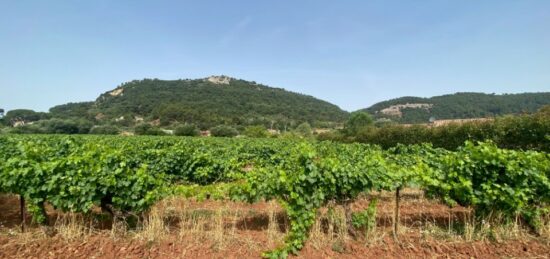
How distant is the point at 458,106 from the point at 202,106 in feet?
221

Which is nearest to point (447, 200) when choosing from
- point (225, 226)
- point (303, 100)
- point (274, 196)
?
point (274, 196)

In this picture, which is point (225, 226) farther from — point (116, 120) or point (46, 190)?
point (116, 120)

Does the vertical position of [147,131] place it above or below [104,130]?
below

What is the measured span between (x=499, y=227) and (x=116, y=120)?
Answer: 8389 centimetres

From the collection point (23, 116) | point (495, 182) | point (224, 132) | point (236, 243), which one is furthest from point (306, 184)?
point (23, 116)

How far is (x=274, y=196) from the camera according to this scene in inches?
196

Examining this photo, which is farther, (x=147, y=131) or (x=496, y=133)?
(x=147, y=131)

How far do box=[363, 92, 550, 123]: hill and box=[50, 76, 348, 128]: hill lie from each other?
1789cm

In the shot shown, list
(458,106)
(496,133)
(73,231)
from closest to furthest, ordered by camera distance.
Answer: (73,231) → (496,133) → (458,106)

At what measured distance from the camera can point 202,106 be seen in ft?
273

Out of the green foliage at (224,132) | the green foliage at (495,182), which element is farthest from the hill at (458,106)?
the green foliage at (495,182)

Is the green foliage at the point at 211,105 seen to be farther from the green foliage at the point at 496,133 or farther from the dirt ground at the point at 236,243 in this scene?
the dirt ground at the point at 236,243

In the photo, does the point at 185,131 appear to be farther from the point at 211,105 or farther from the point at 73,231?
the point at 73,231

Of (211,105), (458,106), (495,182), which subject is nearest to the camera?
(495,182)
